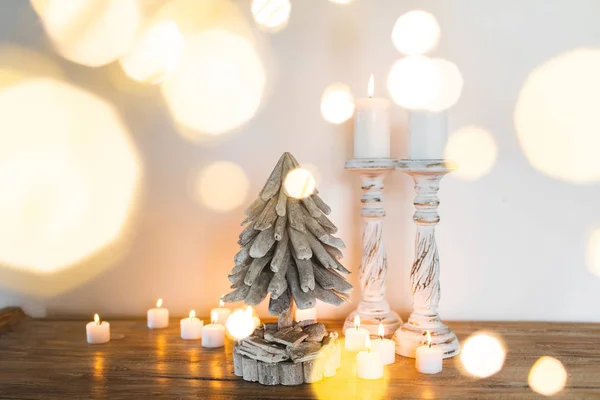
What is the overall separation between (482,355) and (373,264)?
285 millimetres

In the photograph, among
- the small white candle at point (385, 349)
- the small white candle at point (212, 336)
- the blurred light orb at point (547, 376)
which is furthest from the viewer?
the small white candle at point (212, 336)

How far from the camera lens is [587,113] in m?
1.15

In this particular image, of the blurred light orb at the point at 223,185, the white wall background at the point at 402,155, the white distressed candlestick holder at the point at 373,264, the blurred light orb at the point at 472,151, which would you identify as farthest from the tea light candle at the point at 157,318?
the blurred light orb at the point at 472,151

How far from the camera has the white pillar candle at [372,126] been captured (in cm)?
103

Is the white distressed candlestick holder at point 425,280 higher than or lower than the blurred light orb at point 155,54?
lower

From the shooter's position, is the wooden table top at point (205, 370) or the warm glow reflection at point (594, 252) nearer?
the wooden table top at point (205, 370)

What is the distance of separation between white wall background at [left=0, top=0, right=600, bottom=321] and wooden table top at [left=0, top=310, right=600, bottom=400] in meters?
0.13

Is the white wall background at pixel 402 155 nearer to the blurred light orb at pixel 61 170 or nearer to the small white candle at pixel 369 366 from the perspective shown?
the blurred light orb at pixel 61 170

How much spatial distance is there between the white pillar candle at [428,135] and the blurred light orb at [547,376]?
1.44 ft

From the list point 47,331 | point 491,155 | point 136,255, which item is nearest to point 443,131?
point 491,155

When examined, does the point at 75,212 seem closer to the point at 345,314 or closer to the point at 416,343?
the point at 345,314

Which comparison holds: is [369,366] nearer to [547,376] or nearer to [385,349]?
[385,349]

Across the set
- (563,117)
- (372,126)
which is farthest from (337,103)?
(563,117)

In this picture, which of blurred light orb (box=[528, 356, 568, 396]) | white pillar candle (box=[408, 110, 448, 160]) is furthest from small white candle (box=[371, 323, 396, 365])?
white pillar candle (box=[408, 110, 448, 160])
